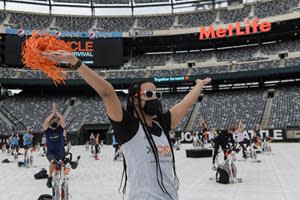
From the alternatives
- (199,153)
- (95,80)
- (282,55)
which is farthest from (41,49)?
(282,55)

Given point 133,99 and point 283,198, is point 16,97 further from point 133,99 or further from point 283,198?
point 133,99

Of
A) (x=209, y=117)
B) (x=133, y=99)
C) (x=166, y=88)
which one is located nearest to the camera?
(x=133, y=99)

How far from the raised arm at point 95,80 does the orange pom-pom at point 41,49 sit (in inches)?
5.2

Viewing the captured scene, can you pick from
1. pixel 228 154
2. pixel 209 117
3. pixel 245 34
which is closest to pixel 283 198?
pixel 228 154

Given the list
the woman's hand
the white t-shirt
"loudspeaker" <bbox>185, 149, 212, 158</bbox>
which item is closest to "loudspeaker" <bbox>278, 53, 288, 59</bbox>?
"loudspeaker" <bbox>185, 149, 212, 158</bbox>

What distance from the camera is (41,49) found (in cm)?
270

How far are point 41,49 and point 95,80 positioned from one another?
1.96ft

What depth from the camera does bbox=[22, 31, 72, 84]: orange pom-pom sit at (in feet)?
8.79

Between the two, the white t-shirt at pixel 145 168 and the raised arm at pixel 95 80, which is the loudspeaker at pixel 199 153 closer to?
the white t-shirt at pixel 145 168

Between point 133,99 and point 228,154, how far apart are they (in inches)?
367

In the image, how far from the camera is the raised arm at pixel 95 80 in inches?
96.0

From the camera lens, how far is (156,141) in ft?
8.93

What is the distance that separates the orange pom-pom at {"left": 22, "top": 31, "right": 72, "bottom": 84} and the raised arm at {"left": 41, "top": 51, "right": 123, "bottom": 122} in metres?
0.13

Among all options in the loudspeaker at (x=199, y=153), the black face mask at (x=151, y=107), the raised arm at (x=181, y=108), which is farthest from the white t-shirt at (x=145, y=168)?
the loudspeaker at (x=199, y=153)
